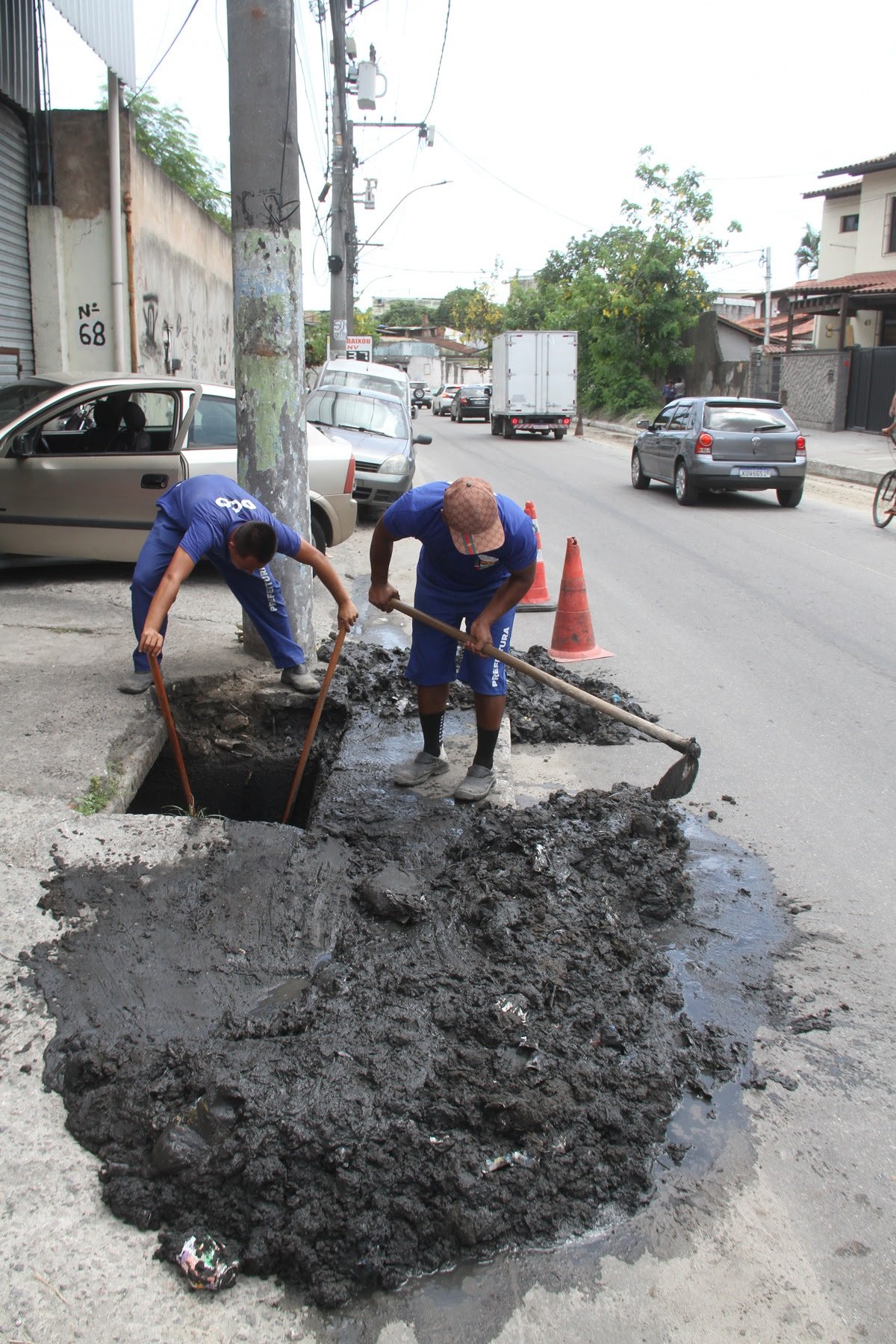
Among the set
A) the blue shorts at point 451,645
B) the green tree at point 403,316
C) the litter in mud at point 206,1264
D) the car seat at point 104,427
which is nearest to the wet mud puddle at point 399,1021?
the litter in mud at point 206,1264

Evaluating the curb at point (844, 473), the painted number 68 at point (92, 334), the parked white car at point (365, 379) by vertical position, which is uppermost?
the painted number 68 at point (92, 334)

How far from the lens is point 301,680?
579cm

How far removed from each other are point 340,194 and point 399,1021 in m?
26.4

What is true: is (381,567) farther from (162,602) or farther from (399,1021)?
(399,1021)

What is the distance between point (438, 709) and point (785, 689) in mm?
2784

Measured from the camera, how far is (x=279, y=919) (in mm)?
3518

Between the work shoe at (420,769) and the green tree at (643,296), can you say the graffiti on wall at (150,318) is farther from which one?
the green tree at (643,296)

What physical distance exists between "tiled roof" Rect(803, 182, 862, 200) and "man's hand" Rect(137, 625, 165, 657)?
34.5 metres

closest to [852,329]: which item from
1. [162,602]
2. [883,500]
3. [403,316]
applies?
[883,500]

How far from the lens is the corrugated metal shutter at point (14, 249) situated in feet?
42.5

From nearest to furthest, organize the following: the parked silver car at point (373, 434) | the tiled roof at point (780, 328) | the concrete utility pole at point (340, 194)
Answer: the parked silver car at point (373, 434)
the concrete utility pole at point (340, 194)
the tiled roof at point (780, 328)

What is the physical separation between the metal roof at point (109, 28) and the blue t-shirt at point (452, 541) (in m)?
11.3

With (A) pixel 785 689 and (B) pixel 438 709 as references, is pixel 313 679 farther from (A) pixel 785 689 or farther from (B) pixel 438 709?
(A) pixel 785 689

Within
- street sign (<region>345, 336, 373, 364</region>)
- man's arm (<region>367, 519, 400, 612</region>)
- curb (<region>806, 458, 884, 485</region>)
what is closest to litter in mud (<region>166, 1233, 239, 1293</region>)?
man's arm (<region>367, 519, 400, 612</region>)
